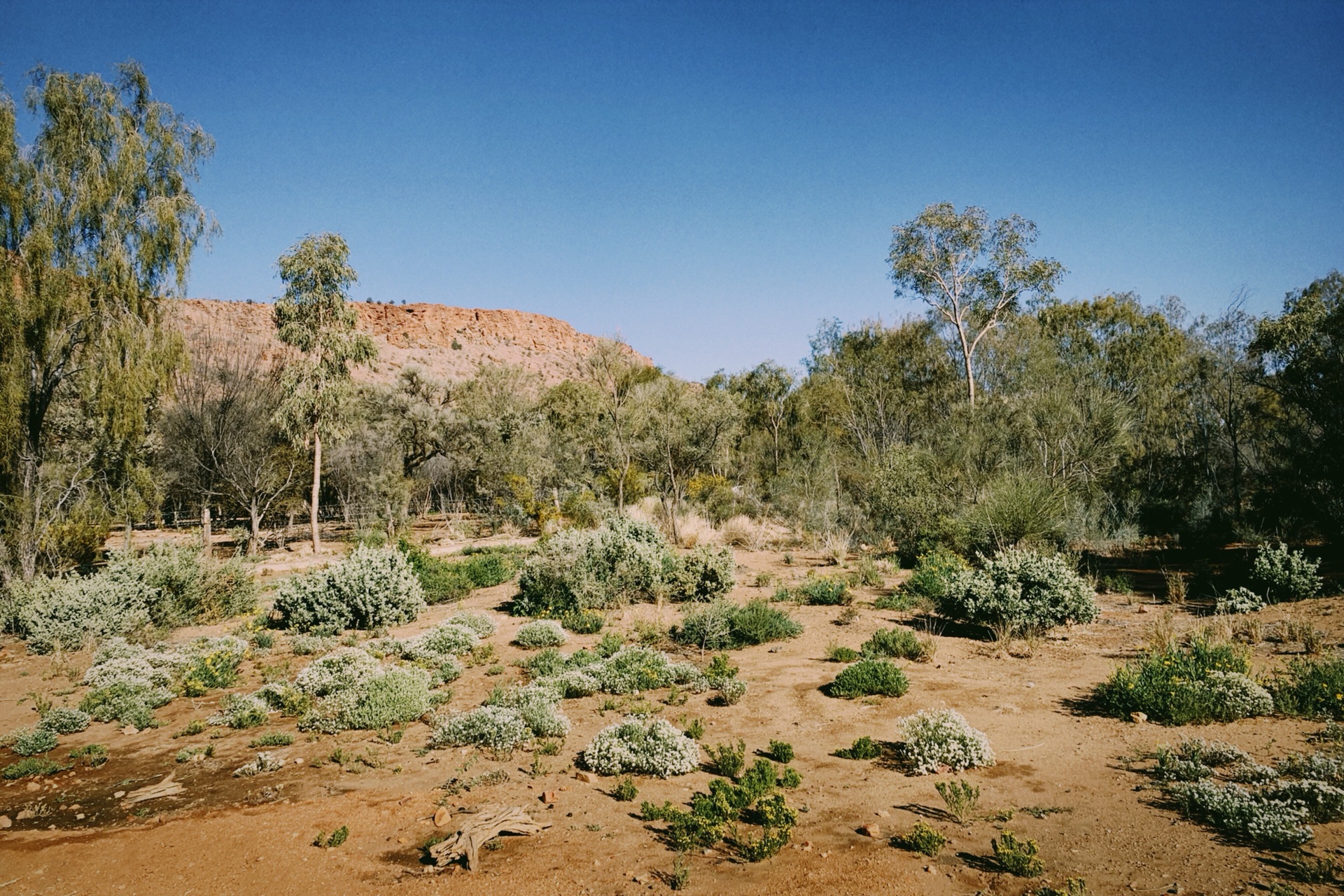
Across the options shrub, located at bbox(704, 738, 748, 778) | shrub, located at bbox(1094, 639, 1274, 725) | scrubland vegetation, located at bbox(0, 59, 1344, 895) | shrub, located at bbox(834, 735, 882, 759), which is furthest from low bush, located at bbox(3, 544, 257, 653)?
shrub, located at bbox(1094, 639, 1274, 725)

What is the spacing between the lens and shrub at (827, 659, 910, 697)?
7.90m

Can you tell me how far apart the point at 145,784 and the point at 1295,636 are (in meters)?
14.3

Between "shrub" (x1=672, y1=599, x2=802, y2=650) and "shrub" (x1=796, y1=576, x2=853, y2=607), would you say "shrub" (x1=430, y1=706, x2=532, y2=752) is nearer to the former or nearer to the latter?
"shrub" (x1=672, y1=599, x2=802, y2=650)

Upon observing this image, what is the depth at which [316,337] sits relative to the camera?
23.5 metres

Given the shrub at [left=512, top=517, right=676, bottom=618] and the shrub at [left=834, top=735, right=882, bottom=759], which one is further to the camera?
the shrub at [left=512, top=517, right=676, bottom=618]

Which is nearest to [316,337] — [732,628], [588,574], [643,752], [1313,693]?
[588,574]

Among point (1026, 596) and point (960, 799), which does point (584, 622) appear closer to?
point (960, 799)

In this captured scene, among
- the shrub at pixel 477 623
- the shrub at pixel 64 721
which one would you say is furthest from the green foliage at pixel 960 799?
the shrub at pixel 64 721

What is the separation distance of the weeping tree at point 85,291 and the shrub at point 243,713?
9.28 metres

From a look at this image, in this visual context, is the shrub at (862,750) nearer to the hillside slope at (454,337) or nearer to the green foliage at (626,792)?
the green foliage at (626,792)

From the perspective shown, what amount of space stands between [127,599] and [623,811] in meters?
11.0

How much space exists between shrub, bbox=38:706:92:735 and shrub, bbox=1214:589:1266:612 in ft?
53.8

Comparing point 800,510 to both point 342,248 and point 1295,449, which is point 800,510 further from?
point 342,248

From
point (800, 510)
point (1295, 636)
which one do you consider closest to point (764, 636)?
point (1295, 636)
